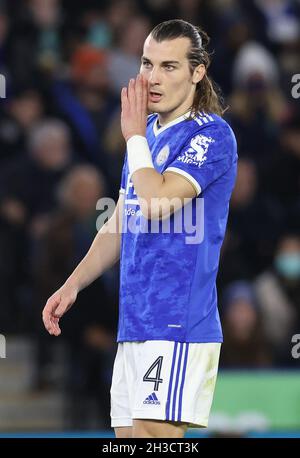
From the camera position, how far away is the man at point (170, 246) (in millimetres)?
4262

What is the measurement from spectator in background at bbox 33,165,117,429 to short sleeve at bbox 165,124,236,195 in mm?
4136

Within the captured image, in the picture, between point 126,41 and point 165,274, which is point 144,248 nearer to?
point 165,274

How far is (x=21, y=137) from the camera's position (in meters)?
9.30

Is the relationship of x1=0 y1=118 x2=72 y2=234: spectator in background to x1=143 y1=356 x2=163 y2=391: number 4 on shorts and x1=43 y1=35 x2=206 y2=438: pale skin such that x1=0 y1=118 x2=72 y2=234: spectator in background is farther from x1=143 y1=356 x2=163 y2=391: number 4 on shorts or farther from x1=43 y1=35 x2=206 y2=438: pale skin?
x1=143 y1=356 x2=163 y2=391: number 4 on shorts

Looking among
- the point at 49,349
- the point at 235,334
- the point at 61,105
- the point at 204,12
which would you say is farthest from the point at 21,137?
the point at 204,12

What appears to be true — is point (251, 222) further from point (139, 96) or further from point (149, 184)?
point (149, 184)

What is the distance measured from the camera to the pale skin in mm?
4184

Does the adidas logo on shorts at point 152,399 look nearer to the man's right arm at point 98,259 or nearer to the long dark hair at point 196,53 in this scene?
the man's right arm at point 98,259

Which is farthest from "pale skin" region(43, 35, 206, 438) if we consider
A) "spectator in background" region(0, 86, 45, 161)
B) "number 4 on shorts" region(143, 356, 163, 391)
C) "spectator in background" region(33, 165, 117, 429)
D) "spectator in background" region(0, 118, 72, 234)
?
"spectator in background" region(0, 86, 45, 161)

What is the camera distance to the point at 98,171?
9156 millimetres

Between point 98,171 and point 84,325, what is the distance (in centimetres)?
123

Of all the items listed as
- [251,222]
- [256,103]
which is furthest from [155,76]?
[256,103]
